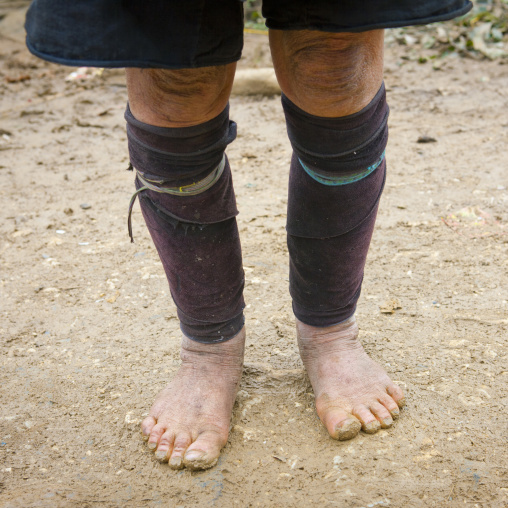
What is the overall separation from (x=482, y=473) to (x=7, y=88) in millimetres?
4164

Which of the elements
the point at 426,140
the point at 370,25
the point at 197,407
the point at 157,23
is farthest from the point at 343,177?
the point at 426,140

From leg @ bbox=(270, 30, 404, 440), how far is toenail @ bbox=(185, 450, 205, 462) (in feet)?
0.93

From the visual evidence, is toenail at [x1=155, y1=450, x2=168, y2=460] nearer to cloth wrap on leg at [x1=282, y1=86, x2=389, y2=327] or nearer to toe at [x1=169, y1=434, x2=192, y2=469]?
toe at [x1=169, y1=434, x2=192, y2=469]

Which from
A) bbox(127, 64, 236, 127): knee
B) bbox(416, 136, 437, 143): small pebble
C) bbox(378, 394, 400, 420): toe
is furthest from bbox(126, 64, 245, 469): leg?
bbox(416, 136, 437, 143): small pebble

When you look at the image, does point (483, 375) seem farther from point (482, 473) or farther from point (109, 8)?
point (109, 8)

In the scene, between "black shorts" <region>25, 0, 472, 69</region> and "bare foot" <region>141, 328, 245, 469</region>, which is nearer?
"black shorts" <region>25, 0, 472, 69</region>

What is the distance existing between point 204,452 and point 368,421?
36cm

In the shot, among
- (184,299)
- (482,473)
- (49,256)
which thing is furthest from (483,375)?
(49,256)

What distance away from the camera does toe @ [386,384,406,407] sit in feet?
4.32

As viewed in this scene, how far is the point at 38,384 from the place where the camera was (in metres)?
1.52

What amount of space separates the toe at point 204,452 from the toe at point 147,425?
119 mm

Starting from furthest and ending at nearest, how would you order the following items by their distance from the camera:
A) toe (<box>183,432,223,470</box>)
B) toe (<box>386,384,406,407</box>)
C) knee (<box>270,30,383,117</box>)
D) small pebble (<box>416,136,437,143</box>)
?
small pebble (<box>416,136,437,143</box>) < toe (<box>386,384,406,407</box>) < toe (<box>183,432,223,470</box>) < knee (<box>270,30,383,117</box>)

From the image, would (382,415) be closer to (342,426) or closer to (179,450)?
(342,426)

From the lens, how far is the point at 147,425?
4.29 ft
